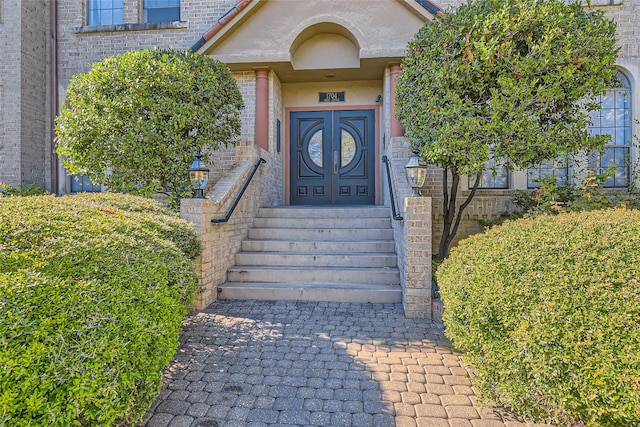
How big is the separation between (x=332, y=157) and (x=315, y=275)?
393cm

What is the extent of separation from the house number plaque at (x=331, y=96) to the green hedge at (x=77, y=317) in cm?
658

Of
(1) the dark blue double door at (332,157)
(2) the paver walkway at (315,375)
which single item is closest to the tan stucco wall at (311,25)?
(1) the dark blue double door at (332,157)

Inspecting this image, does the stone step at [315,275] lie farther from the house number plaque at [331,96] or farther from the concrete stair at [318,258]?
the house number plaque at [331,96]

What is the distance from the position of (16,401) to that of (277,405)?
5.21ft

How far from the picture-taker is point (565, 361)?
6.49ft

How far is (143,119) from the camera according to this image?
5488mm

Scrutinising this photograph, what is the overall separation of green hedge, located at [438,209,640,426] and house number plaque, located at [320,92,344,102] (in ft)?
21.0

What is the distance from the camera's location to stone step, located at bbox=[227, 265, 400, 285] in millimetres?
5242

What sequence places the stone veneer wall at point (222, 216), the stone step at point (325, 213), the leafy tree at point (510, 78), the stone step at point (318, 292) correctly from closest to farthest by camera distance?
the leafy tree at point (510, 78), the stone veneer wall at point (222, 216), the stone step at point (318, 292), the stone step at point (325, 213)

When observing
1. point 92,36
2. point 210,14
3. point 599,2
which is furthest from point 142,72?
point 599,2

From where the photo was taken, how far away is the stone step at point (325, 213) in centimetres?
668

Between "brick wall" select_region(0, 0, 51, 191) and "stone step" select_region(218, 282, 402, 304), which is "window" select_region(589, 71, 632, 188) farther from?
"brick wall" select_region(0, 0, 51, 191)

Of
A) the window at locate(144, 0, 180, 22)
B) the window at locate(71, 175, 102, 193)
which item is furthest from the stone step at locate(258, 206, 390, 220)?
the window at locate(144, 0, 180, 22)

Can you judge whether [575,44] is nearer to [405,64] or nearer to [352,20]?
[405,64]
